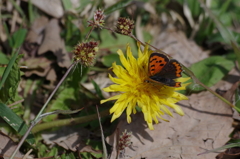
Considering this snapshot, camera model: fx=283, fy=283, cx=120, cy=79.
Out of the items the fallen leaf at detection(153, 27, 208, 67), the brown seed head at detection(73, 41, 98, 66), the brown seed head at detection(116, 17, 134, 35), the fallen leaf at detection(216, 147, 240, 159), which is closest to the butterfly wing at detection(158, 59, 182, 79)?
the brown seed head at detection(116, 17, 134, 35)

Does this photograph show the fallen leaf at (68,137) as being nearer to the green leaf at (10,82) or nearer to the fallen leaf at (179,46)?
the green leaf at (10,82)

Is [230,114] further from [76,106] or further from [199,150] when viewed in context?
[76,106]

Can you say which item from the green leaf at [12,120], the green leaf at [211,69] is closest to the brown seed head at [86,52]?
the green leaf at [12,120]

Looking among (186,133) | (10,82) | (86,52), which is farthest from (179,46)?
(10,82)

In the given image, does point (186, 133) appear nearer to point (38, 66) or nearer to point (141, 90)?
point (141, 90)

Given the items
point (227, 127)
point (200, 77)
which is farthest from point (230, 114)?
point (200, 77)

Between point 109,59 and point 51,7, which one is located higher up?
point 51,7

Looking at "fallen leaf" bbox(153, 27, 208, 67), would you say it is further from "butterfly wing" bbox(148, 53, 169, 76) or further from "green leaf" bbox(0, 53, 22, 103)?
"green leaf" bbox(0, 53, 22, 103)
